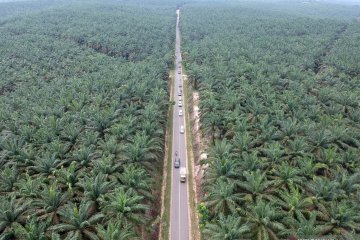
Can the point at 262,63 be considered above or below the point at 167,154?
above

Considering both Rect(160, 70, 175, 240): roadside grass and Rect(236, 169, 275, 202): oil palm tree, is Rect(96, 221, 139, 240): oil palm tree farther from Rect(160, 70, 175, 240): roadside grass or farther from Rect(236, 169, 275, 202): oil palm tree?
Rect(236, 169, 275, 202): oil palm tree

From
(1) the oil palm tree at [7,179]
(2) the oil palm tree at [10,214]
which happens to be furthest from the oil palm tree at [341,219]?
(1) the oil palm tree at [7,179]

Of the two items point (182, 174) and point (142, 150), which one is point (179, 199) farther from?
point (142, 150)

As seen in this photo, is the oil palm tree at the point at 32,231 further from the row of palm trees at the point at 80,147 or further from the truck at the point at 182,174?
the truck at the point at 182,174

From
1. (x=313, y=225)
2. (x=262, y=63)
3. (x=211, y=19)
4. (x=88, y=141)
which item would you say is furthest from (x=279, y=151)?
(x=211, y=19)

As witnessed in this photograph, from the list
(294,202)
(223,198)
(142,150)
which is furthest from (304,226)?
(142,150)

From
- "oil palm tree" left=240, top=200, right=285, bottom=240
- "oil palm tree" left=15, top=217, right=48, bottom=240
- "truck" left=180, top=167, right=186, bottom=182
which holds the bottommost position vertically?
"truck" left=180, top=167, right=186, bottom=182

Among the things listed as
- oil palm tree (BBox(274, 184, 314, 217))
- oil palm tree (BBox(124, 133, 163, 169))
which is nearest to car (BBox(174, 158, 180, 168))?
oil palm tree (BBox(124, 133, 163, 169))

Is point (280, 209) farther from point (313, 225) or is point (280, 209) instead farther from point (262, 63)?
point (262, 63)
